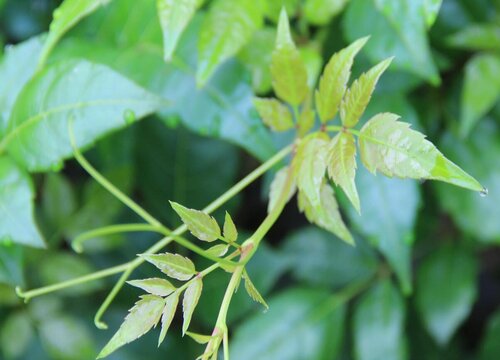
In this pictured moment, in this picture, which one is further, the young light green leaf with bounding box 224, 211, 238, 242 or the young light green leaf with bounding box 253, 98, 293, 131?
the young light green leaf with bounding box 253, 98, 293, 131

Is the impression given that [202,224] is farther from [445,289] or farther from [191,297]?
[445,289]

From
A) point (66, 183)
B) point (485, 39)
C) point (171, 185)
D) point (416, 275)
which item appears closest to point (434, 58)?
point (485, 39)

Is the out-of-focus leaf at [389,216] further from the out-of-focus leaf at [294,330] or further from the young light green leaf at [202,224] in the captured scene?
the young light green leaf at [202,224]

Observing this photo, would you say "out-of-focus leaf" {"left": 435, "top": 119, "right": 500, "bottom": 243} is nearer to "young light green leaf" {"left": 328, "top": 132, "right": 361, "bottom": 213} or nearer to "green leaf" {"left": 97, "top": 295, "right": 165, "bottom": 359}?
"young light green leaf" {"left": 328, "top": 132, "right": 361, "bottom": 213}

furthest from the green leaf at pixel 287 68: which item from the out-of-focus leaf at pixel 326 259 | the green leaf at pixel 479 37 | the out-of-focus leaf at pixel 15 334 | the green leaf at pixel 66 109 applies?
the out-of-focus leaf at pixel 15 334

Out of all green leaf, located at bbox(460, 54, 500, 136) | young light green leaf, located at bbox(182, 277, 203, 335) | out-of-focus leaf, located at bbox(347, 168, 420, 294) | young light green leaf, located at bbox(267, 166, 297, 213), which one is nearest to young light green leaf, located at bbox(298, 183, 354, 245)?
young light green leaf, located at bbox(267, 166, 297, 213)

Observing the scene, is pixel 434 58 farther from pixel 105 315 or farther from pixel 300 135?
pixel 105 315
